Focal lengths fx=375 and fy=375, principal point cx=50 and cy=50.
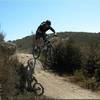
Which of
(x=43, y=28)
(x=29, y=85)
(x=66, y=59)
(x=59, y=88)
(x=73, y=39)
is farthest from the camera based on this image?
(x=73, y=39)

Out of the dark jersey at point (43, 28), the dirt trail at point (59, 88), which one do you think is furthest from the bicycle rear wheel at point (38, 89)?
the dark jersey at point (43, 28)

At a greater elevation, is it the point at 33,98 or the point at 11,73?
the point at 11,73

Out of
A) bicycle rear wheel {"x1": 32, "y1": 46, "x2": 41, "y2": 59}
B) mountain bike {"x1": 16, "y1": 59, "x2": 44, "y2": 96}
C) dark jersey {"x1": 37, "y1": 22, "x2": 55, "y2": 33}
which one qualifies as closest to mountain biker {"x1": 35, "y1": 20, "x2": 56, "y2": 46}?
dark jersey {"x1": 37, "y1": 22, "x2": 55, "y2": 33}

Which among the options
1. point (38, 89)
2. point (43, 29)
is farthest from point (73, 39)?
point (38, 89)

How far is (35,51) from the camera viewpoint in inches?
782

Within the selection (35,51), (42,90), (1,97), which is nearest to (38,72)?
(35,51)

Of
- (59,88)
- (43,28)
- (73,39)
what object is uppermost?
(43,28)

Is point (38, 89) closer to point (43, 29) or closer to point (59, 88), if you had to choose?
point (59, 88)

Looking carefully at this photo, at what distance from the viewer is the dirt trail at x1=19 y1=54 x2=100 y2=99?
1641 cm

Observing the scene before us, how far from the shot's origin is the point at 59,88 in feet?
57.9

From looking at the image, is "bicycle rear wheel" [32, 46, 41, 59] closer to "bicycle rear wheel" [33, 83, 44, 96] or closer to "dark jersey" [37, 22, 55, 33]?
"dark jersey" [37, 22, 55, 33]

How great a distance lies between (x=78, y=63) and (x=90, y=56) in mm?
842

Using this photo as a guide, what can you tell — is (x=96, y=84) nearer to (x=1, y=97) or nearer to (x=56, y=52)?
(x=56, y=52)

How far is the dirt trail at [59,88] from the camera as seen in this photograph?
16.4 meters
